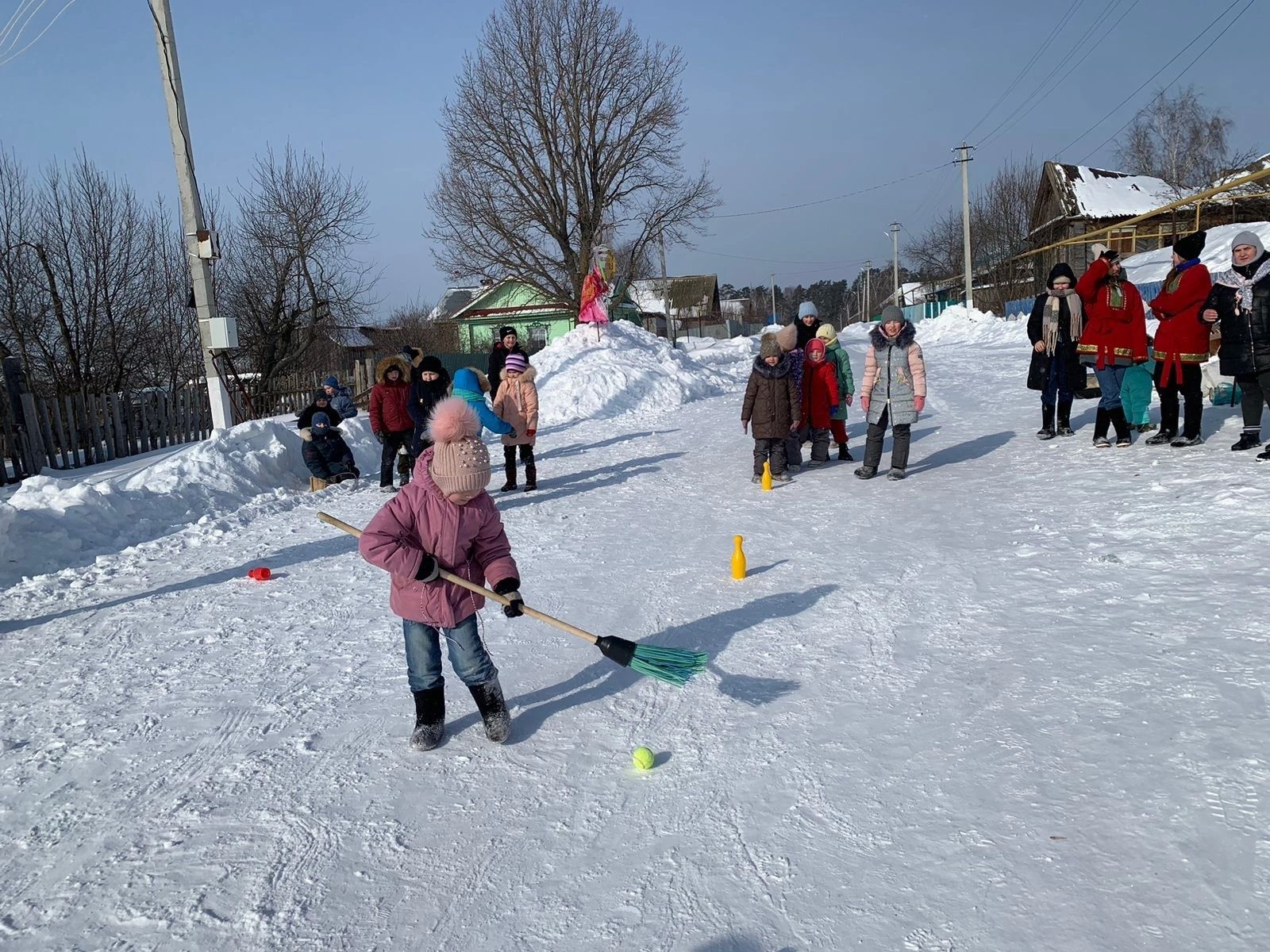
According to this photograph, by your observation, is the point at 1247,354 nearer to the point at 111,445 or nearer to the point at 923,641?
the point at 923,641

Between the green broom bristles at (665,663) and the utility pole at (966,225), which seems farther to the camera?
the utility pole at (966,225)

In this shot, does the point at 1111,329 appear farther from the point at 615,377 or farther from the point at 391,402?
the point at 615,377

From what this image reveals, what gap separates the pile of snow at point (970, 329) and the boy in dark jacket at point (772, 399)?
75.0 feet

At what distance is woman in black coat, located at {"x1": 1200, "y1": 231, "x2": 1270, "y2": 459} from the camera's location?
731 cm

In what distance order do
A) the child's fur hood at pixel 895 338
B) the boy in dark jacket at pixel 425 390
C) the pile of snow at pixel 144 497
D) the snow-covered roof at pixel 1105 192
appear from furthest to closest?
1. the snow-covered roof at pixel 1105 192
2. the boy in dark jacket at pixel 425 390
3. the child's fur hood at pixel 895 338
4. the pile of snow at pixel 144 497

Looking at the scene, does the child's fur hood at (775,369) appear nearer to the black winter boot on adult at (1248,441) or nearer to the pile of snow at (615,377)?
the black winter boot on adult at (1248,441)

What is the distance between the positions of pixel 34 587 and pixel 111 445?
9503 mm

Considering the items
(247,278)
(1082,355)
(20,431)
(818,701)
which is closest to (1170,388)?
(1082,355)

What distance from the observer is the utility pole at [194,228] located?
11.7m

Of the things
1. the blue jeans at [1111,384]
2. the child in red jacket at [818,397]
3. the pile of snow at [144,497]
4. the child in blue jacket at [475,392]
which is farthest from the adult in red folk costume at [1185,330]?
the pile of snow at [144,497]

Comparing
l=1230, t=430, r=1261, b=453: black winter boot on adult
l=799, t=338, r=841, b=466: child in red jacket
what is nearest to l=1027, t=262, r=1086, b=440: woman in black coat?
l=1230, t=430, r=1261, b=453: black winter boot on adult

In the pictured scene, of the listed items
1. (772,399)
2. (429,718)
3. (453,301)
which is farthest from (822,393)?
(453,301)

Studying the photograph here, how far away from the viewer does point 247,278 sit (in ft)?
79.5

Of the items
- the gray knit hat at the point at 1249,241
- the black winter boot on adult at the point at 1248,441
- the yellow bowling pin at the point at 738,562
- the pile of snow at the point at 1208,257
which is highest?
the pile of snow at the point at 1208,257
